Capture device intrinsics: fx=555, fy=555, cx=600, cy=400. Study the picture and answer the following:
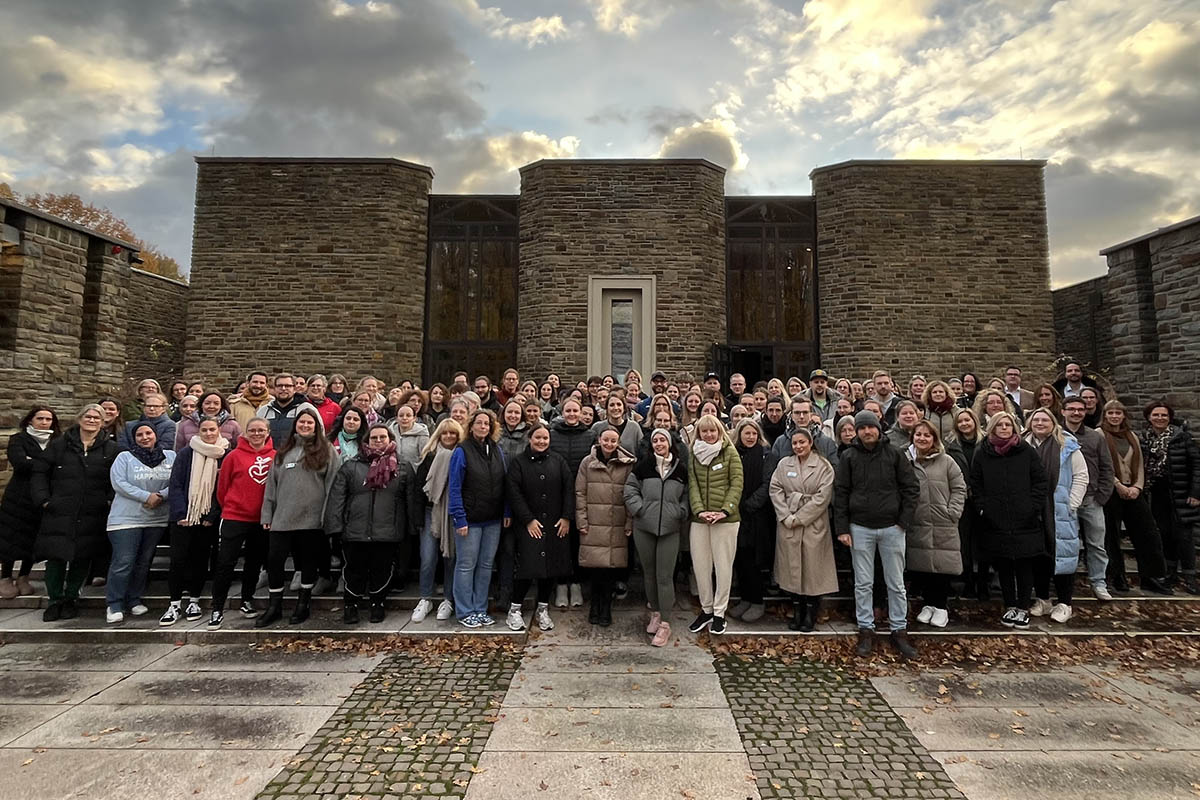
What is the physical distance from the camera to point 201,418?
5945 millimetres

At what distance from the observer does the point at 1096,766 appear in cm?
324

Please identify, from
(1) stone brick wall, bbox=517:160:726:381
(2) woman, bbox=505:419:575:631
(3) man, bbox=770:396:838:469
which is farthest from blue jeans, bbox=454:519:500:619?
(1) stone brick wall, bbox=517:160:726:381

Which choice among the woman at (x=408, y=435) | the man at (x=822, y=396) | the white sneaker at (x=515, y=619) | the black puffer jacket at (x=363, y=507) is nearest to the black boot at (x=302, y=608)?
the black puffer jacket at (x=363, y=507)

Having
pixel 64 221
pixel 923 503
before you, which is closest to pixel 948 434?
pixel 923 503

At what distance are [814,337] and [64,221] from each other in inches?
555

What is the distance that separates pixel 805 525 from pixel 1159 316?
24.6 ft

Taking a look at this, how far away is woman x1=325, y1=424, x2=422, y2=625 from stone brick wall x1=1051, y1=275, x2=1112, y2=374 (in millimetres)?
16323

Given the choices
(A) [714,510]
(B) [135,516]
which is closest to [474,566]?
(A) [714,510]

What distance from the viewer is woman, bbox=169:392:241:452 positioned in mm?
5715

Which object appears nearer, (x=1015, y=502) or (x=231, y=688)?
(x=231, y=688)

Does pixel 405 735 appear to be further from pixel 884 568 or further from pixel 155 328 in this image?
pixel 155 328

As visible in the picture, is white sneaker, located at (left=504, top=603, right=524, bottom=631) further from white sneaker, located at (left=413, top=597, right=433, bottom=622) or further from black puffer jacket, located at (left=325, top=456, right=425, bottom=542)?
black puffer jacket, located at (left=325, top=456, right=425, bottom=542)

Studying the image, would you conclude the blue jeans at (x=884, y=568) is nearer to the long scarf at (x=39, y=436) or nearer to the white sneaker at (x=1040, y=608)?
the white sneaker at (x=1040, y=608)

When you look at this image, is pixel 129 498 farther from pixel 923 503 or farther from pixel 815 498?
pixel 923 503
